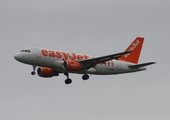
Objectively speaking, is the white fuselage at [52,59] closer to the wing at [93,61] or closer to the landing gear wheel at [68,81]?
the wing at [93,61]

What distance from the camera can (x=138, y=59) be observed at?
86500 millimetres

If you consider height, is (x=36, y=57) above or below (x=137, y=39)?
below

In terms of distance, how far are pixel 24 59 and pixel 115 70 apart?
15.0m

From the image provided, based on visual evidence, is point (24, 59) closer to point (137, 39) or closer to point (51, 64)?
point (51, 64)

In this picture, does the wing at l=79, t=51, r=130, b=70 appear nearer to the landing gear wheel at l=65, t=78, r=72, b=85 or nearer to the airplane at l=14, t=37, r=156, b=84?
the airplane at l=14, t=37, r=156, b=84

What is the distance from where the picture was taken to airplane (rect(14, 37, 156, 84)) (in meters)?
74.8

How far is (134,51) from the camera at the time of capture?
86688mm

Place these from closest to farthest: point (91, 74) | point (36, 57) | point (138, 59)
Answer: point (36, 57)
point (91, 74)
point (138, 59)

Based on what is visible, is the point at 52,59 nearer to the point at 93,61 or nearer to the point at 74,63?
the point at 74,63

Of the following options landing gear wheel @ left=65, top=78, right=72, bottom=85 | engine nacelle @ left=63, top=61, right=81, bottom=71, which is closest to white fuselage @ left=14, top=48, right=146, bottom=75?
engine nacelle @ left=63, top=61, right=81, bottom=71

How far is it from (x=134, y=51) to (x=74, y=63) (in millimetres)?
14541

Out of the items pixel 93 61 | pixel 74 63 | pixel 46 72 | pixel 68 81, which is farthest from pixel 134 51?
pixel 46 72

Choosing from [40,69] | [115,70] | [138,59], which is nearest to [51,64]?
[40,69]

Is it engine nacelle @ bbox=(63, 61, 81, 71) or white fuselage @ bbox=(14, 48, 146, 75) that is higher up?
white fuselage @ bbox=(14, 48, 146, 75)
